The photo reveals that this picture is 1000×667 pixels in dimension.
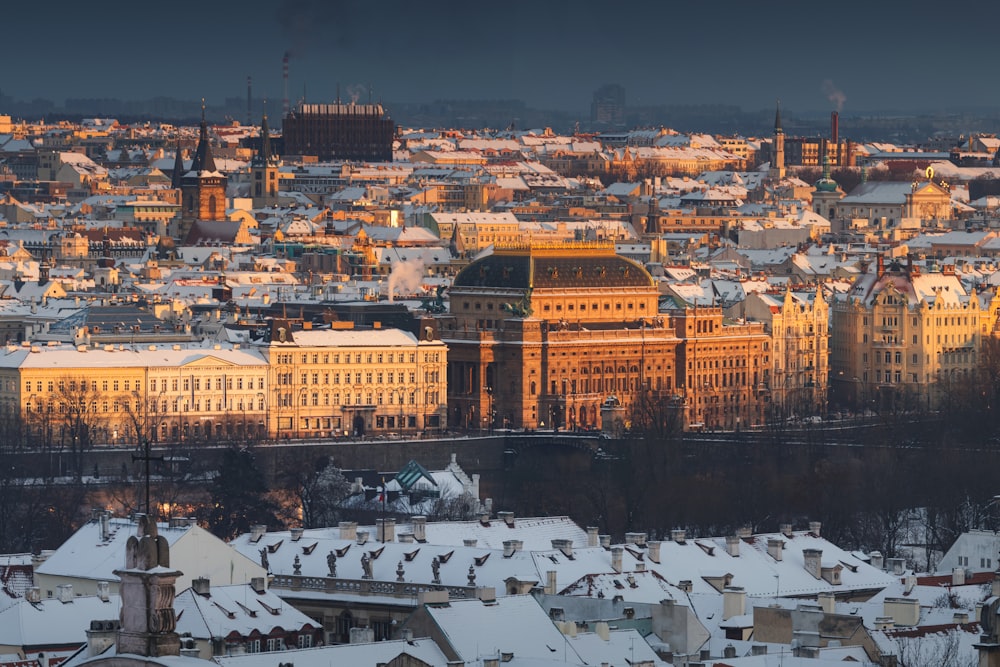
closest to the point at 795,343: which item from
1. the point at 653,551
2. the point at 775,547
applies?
the point at 775,547

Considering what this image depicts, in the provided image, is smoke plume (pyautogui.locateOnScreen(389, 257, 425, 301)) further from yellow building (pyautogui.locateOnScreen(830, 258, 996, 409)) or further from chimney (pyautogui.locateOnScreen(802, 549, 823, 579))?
chimney (pyautogui.locateOnScreen(802, 549, 823, 579))

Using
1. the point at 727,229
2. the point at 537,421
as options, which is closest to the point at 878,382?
the point at 537,421

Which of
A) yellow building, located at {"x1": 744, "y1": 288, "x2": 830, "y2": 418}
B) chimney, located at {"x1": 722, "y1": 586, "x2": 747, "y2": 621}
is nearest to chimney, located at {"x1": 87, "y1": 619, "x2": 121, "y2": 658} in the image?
chimney, located at {"x1": 722, "y1": 586, "x2": 747, "y2": 621}

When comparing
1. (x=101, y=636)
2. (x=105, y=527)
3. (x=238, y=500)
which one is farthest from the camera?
(x=238, y=500)

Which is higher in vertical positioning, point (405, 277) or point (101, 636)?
point (405, 277)

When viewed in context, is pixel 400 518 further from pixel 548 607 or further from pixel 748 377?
pixel 748 377

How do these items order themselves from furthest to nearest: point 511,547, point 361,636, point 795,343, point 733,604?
point 795,343
point 511,547
point 733,604
point 361,636

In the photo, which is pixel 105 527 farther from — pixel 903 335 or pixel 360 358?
pixel 903 335
